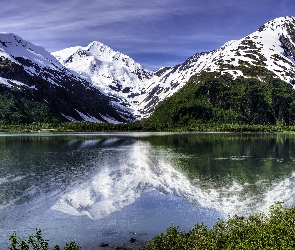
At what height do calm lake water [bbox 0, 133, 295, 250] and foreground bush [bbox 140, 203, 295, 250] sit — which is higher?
foreground bush [bbox 140, 203, 295, 250]

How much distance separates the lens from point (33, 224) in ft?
182

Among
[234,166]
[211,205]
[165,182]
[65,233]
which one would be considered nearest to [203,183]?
[165,182]

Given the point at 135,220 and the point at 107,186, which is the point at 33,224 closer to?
the point at 135,220

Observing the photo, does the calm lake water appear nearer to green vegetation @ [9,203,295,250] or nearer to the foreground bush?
the foreground bush

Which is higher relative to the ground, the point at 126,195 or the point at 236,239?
the point at 236,239

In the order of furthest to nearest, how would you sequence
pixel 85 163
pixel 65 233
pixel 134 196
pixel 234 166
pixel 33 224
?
pixel 85 163 < pixel 234 166 < pixel 134 196 < pixel 33 224 < pixel 65 233

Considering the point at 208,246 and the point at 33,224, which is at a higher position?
the point at 208,246

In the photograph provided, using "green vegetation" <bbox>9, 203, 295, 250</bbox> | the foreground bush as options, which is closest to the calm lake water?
the foreground bush

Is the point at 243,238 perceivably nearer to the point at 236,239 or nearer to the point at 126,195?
the point at 236,239

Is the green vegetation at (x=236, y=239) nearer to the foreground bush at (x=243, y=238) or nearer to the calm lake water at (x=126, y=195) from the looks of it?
the foreground bush at (x=243, y=238)

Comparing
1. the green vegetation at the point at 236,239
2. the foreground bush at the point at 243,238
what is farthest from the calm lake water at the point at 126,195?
the green vegetation at the point at 236,239

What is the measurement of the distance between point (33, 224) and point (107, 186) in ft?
100

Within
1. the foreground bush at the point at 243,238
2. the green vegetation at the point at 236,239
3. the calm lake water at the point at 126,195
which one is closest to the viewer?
the foreground bush at the point at 243,238

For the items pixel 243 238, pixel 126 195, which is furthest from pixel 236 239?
pixel 126 195
